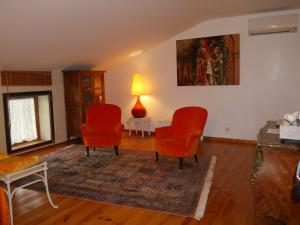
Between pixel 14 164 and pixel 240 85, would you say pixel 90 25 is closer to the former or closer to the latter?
pixel 14 164

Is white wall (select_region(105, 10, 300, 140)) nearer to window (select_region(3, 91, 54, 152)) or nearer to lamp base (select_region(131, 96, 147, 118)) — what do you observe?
lamp base (select_region(131, 96, 147, 118))

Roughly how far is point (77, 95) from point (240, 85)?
3.38 meters

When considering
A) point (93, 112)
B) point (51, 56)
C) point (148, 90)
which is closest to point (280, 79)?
point (148, 90)

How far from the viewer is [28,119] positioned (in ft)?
17.3

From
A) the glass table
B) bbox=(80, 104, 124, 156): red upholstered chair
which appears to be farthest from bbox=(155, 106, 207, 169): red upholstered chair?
the glass table

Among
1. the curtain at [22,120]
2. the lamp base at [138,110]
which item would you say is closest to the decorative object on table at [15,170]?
the curtain at [22,120]

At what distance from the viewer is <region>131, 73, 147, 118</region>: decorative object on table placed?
605 centimetres

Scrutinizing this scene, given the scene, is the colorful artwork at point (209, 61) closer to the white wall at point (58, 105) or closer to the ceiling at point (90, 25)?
the ceiling at point (90, 25)

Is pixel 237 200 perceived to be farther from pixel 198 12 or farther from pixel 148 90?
pixel 148 90

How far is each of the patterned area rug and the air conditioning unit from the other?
2.58m

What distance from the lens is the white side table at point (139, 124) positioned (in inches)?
243

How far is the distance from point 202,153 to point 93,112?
2.15 metres

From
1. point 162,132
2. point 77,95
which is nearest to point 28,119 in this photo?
point 77,95

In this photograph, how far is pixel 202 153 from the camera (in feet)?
15.4
